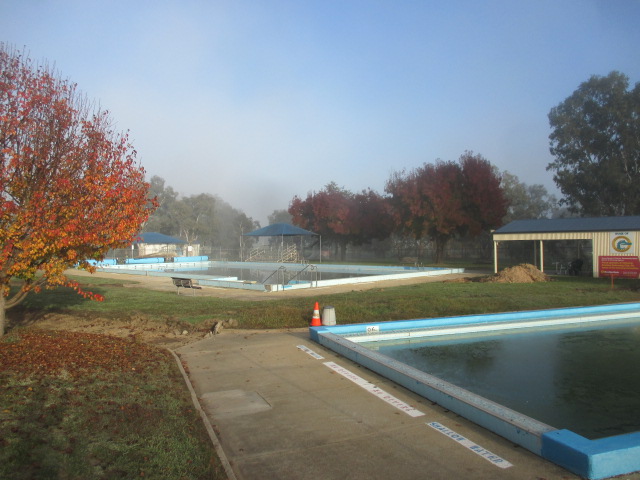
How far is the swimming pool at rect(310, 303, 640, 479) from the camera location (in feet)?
13.4

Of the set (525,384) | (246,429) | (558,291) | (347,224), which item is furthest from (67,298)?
(347,224)

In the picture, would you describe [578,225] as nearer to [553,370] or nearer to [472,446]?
[553,370]

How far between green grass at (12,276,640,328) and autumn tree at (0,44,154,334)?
3.94m

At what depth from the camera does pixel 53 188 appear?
805 centimetres

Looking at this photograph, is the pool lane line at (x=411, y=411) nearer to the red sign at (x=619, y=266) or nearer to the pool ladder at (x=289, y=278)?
the pool ladder at (x=289, y=278)

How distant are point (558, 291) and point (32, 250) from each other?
54.5 ft

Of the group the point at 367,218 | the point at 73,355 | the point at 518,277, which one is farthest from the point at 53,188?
the point at 367,218

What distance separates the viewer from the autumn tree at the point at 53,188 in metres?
7.70

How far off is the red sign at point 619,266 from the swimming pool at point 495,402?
9.43m

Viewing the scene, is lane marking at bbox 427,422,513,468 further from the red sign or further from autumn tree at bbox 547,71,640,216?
autumn tree at bbox 547,71,640,216

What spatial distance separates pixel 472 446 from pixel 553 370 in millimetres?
4340

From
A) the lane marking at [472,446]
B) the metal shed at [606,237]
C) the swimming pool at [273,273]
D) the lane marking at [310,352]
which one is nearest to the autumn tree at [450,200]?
the swimming pool at [273,273]

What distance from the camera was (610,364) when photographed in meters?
8.60

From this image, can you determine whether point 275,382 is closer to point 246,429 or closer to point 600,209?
point 246,429
